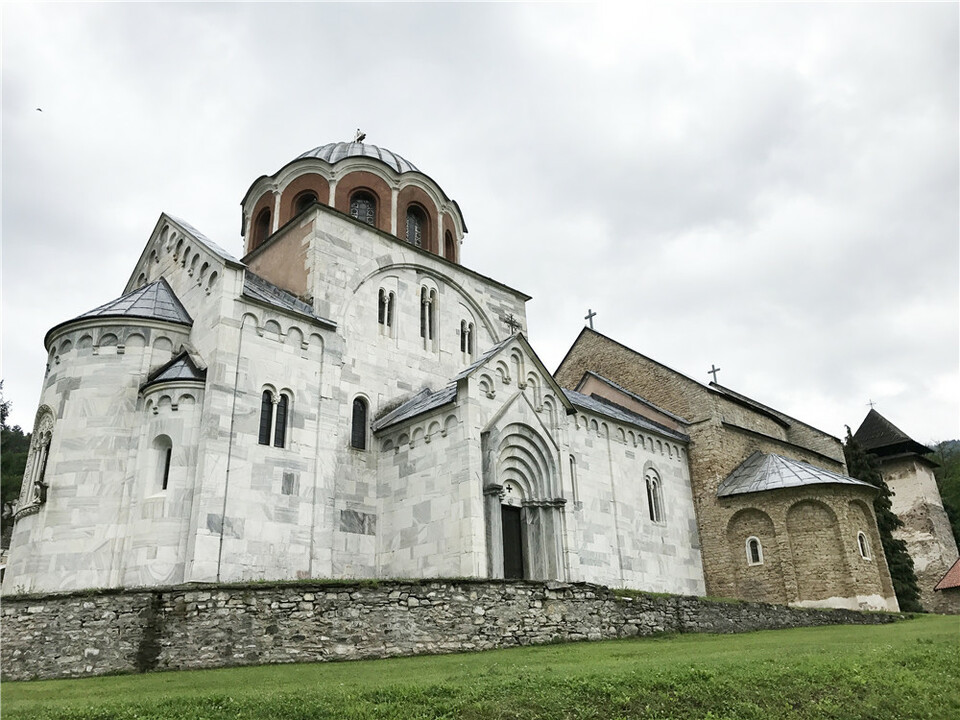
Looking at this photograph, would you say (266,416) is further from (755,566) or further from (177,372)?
(755,566)

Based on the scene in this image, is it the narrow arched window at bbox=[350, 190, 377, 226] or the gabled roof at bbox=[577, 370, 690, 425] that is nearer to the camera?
the narrow arched window at bbox=[350, 190, 377, 226]

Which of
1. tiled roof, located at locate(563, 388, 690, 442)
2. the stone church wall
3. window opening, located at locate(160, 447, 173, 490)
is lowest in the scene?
the stone church wall

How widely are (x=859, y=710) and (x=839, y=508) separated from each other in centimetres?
1661

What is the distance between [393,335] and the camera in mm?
22578

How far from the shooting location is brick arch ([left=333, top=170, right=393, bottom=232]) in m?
24.6

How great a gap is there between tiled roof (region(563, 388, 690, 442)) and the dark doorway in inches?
200

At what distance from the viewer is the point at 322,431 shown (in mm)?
19297

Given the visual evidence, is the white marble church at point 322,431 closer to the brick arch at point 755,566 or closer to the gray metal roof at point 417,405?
the gray metal roof at point 417,405

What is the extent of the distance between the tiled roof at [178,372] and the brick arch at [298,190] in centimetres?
810

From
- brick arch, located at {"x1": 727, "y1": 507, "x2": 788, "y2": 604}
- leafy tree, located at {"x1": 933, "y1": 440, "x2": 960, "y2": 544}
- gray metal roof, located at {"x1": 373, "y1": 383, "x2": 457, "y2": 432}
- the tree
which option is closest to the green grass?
gray metal roof, located at {"x1": 373, "y1": 383, "x2": 457, "y2": 432}

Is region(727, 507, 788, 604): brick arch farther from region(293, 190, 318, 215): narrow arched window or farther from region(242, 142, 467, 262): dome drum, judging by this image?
region(293, 190, 318, 215): narrow arched window

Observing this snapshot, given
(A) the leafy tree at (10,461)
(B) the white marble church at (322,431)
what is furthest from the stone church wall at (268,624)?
(A) the leafy tree at (10,461)

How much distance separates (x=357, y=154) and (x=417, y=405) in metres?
9.89

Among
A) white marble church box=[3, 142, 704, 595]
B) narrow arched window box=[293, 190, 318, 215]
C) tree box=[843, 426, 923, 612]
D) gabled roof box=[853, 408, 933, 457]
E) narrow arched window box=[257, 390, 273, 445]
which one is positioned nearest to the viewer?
white marble church box=[3, 142, 704, 595]
